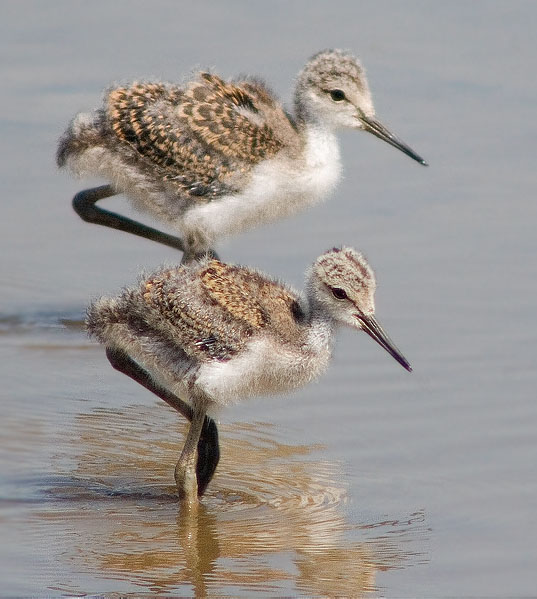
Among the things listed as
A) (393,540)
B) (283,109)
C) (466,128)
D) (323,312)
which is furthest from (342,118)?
(393,540)

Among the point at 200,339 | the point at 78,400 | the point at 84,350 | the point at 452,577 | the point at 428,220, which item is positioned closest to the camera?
the point at 452,577

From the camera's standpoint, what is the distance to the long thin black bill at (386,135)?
25.7 ft

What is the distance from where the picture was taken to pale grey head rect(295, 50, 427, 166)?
7.75 m

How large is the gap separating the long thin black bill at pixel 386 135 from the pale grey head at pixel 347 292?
6.60 ft

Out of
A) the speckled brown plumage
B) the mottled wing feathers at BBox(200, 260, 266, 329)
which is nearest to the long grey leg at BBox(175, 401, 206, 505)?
the speckled brown plumage

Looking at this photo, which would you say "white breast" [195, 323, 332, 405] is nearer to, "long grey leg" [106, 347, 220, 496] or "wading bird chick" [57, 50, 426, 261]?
"long grey leg" [106, 347, 220, 496]

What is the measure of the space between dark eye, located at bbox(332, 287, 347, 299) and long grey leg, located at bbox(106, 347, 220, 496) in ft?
2.46

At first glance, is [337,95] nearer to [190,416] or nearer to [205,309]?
[190,416]

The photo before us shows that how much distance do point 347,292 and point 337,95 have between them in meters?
2.21

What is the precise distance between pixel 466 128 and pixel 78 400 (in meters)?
3.40

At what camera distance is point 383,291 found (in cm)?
750

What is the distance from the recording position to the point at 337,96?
779 centimetres

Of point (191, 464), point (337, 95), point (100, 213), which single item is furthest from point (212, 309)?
Answer: point (100, 213)

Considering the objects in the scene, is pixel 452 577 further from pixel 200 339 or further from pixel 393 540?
pixel 200 339
